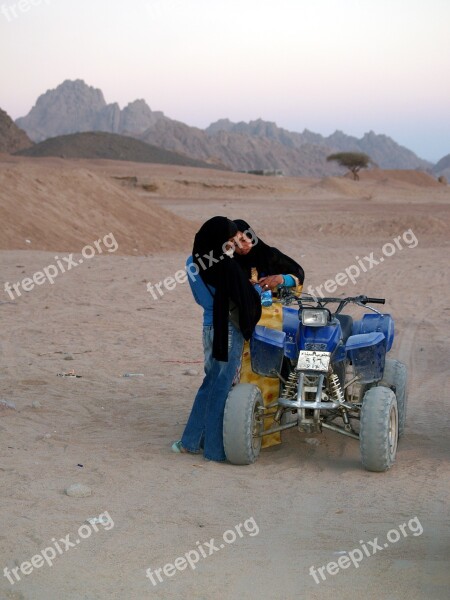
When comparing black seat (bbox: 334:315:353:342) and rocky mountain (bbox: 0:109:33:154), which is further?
rocky mountain (bbox: 0:109:33:154)

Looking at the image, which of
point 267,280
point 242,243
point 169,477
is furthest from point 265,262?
point 169,477

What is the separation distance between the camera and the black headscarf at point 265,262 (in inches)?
251

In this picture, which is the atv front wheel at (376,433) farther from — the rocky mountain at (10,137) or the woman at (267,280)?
the rocky mountain at (10,137)

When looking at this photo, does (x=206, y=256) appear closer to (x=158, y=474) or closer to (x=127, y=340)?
(x=158, y=474)

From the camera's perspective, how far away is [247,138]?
156 meters

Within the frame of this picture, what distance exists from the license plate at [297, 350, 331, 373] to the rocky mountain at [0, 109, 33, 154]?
9757 cm

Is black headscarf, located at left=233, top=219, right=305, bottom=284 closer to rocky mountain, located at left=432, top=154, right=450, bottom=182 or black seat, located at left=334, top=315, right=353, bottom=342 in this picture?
black seat, located at left=334, top=315, right=353, bottom=342

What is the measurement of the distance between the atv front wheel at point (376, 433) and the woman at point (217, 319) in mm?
930

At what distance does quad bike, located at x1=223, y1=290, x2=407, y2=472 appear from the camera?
19.1 feet

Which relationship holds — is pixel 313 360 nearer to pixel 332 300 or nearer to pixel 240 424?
pixel 332 300

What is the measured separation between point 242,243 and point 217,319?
532mm

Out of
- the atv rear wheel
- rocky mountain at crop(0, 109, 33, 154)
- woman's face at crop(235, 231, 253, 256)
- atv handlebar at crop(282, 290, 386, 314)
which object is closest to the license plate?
atv handlebar at crop(282, 290, 386, 314)

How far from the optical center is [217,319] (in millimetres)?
6047

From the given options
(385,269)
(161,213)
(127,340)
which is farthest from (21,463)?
(161,213)
